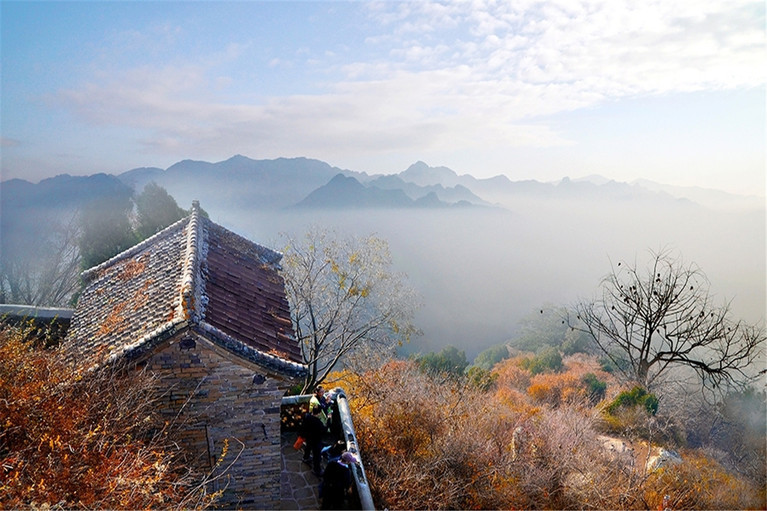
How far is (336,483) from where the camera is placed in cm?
871

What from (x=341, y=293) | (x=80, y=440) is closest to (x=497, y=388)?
(x=341, y=293)

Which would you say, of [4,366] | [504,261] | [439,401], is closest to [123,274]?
[4,366]

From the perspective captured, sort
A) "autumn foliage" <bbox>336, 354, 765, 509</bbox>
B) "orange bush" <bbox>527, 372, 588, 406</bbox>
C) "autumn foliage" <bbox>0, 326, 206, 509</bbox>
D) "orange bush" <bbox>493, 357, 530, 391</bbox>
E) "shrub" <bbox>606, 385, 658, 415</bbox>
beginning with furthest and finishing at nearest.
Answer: "orange bush" <bbox>493, 357, 530, 391</bbox> → "orange bush" <bbox>527, 372, 588, 406</bbox> → "shrub" <bbox>606, 385, 658, 415</bbox> → "autumn foliage" <bbox>336, 354, 765, 509</bbox> → "autumn foliage" <bbox>0, 326, 206, 509</bbox>

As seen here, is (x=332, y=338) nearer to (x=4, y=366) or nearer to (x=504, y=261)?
(x=4, y=366)

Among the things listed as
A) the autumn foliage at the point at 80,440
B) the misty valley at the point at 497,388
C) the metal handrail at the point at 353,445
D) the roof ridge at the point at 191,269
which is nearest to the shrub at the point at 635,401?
the misty valley at the point at 497,388

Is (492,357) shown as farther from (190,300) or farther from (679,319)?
(190,300)

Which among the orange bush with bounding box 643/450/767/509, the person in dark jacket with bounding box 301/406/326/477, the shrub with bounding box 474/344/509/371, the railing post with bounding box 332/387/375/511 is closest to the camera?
the railing post with bounding box 332/387/375/511

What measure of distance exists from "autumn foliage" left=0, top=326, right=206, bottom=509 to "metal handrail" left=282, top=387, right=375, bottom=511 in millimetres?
2710

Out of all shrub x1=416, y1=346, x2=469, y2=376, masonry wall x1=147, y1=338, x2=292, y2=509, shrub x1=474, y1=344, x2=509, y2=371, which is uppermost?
masonry wall x1=147, y1=338, x2=292, y2=509

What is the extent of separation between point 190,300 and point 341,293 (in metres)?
8.47

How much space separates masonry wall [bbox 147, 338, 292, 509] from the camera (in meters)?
8.61

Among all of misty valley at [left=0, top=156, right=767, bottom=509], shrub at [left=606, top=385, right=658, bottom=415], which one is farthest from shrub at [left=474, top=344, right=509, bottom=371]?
shrub at [left=606, top=385, right=658, bottom=415]

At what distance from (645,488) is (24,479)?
42.0ft

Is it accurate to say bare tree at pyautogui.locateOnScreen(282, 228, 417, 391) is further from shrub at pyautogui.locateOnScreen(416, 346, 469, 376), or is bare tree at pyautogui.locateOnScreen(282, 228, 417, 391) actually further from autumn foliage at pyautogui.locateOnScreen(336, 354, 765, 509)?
shrub at pyautogui.locateOnScreen(416, 346, 469, 376)
